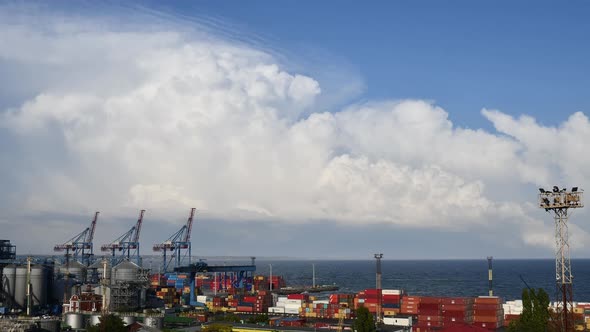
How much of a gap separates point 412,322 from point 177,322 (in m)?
42.1

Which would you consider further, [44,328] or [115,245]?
[115,245]

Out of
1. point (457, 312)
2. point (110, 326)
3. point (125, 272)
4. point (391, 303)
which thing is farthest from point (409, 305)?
point (125, 272)

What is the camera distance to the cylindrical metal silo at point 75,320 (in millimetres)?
98375

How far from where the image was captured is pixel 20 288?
123 meters

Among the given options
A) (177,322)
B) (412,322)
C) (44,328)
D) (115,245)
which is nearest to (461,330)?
(412,322)

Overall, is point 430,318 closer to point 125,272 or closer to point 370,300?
point 370,300

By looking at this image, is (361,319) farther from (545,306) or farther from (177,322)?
(177,322)

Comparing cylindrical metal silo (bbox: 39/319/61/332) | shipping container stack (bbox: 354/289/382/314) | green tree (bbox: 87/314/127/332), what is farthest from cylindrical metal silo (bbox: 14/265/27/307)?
shipping container stack (bbox: 354/289/382/314)

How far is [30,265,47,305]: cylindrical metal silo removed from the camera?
4860 inches

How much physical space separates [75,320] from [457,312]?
64346 mm

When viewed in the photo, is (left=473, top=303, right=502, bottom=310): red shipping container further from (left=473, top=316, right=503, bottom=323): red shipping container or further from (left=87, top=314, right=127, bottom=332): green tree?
(left=87, top=314, right=127, bottom=332): green tree

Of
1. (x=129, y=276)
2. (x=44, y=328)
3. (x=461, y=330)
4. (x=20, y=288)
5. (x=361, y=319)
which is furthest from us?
(x=129, y=276)

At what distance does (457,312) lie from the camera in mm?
97125

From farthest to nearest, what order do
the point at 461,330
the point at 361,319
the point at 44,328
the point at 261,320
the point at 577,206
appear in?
the point at 261,320
the point at 44,328
the point at 361,319
the point at 461,330
the point at 577,206
